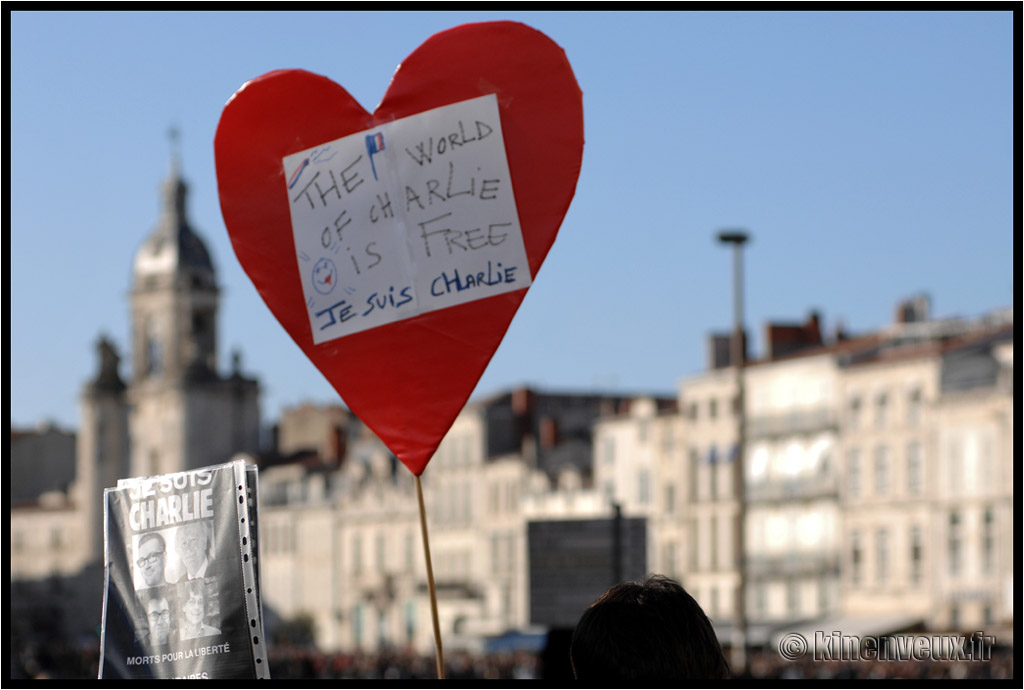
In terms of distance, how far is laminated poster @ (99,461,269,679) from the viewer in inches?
217

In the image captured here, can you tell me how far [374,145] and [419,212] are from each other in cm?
28

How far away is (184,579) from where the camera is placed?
5.61m

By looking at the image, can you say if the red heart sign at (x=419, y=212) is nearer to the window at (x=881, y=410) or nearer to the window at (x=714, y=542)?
the window at (x=881, y=410)

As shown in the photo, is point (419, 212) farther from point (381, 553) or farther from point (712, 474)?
point (381, 553)

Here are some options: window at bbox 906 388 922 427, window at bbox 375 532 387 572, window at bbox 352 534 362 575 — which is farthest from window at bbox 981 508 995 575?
window at bbox 352 534 362 575

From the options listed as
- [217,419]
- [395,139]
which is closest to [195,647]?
[395,139]

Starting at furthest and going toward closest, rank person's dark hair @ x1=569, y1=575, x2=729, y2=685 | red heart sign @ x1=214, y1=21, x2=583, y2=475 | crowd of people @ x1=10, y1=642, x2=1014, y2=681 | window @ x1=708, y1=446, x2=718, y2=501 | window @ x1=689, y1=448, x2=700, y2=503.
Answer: window @ x1=689, y1=448, x2=700, y2=503 < window @ x1=708, y1=446, x2=718, y2=501 < crowd of people @ x1=10, y1=642, x2=1014, y2=681 < red heart sign @ x1=214, y1=21, x2=583, y2=475 < person's dark hair @ x1=569, y1=575, x2=729, y2=685

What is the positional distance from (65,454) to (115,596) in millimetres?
126272

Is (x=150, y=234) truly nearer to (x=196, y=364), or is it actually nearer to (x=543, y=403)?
(x=196, y=364)

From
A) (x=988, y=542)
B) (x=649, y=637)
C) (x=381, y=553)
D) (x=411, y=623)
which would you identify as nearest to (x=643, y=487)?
(x=988, y=542)

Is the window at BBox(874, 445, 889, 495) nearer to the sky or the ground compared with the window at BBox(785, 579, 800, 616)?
nearer to the sky

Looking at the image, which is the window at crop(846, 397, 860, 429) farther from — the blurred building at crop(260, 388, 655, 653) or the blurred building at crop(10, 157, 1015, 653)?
the blurred building at crop(260, 388, 655, 653)

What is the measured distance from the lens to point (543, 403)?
83625 mm

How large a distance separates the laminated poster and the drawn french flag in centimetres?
114
